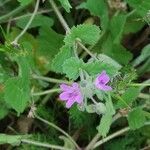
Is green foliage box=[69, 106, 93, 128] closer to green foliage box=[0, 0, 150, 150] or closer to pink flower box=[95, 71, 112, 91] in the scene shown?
green foliage box=[0, 0, 150, 150]

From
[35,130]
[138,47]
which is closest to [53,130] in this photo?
[35,130]

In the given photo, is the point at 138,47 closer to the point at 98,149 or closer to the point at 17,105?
the point at 98,149

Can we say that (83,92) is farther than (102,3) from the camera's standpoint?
No

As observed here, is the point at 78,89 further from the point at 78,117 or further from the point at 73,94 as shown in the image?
the point at 78,117

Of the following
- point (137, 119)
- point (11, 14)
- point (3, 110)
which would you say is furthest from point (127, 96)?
point (11, 14)

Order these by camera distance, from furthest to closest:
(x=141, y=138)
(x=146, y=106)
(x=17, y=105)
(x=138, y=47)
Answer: (x=138, y=47) → (x=141, y=138) → (x=146, y=106) → (x=17, y=105)

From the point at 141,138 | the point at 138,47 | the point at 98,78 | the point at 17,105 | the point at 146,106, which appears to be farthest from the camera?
the point at 138,47
